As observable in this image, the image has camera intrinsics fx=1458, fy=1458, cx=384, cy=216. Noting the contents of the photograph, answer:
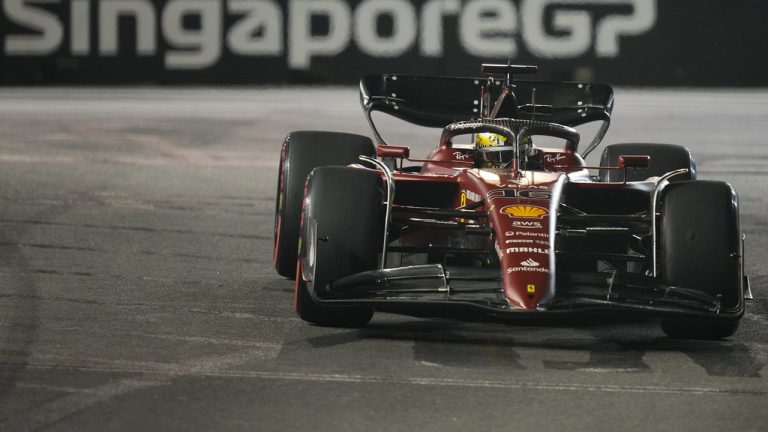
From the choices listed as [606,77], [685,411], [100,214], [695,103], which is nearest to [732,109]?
[695,103]

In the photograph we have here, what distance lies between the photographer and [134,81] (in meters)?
26.9

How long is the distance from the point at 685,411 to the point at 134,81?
887 inches

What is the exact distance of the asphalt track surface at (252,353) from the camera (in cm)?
518

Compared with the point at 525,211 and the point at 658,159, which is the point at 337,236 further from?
the point at 658,159

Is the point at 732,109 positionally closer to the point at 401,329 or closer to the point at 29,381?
the point at 401,329

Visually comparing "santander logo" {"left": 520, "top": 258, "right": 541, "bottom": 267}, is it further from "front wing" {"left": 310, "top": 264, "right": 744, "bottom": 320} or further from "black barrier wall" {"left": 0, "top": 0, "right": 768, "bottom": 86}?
"black barrier wall" {"left": 0, "top": 0, "right": 768, "bottom": 86}

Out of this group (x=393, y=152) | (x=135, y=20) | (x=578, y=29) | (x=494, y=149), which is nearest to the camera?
(x=393, y=152)

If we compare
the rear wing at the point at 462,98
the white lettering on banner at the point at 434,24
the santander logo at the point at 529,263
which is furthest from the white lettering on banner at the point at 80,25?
the santander logo at the point at 529,263

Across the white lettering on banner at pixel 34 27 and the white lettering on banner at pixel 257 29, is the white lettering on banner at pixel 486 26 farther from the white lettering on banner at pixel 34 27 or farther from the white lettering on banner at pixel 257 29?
the white lettering on banner at pixel 34 27

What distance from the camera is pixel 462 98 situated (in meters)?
9.34

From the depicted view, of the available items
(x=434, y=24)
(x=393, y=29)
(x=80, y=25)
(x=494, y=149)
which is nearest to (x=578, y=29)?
(x=434, y=24)

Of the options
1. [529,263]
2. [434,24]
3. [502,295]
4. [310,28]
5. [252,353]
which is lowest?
[310,28]

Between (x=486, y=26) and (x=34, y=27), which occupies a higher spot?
(x=486, y=26)

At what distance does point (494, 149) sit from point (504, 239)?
5.38 feet
